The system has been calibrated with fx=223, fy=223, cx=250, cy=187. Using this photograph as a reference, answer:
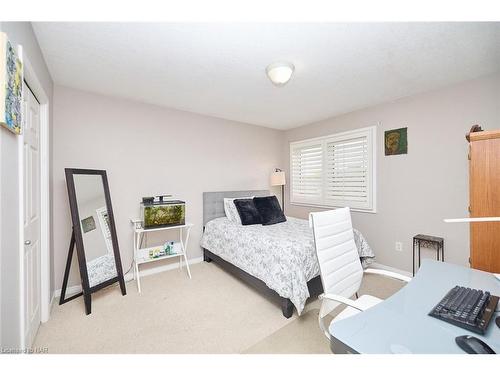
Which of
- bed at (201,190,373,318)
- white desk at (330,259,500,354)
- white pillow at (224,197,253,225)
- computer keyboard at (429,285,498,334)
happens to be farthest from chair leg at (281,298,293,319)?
white pillow at (224,197,253,225)

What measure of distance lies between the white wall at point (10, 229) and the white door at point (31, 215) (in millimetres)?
273

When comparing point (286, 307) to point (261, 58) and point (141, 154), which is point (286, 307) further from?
point (141, 154)

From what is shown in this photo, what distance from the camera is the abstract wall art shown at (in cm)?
105

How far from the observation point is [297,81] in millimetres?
2389

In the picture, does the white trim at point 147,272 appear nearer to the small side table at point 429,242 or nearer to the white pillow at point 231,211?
the white pillow at point 231,211

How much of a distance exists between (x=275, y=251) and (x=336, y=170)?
203 centimetres

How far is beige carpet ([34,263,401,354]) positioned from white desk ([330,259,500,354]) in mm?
986

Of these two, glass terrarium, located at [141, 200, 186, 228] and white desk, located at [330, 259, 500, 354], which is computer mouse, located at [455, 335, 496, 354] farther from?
glass terrarium, located at [141, 200, 186, 228]

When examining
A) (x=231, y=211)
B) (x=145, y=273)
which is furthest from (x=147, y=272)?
(x=231, y=211)

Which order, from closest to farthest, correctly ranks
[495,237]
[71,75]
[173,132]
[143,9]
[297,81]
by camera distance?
[143,9] → [495,237] → [71,75] → [297,81] → [173,132]

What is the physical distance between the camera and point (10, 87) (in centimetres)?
114

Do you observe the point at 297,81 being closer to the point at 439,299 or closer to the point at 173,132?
the point at 173,132
